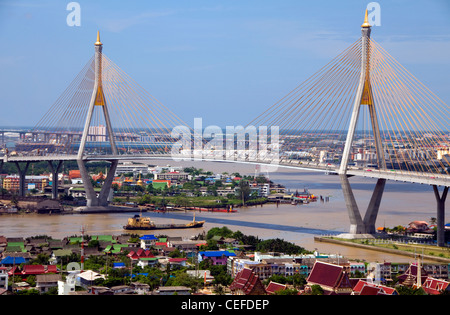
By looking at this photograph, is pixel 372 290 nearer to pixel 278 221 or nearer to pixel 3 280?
pixel 3 280

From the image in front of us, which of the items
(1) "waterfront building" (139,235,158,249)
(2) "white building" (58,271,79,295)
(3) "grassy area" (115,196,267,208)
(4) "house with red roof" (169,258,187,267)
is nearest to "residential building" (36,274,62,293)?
(2) "white building" (58,271,79,295)

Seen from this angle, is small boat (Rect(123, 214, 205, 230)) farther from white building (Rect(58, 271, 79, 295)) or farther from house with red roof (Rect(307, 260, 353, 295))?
house with red roof (Rect(307, 260, 353, 295))

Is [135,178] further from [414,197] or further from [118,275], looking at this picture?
[118,275]

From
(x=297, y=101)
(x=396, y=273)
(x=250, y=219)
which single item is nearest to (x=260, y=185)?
(x=250, y=219)

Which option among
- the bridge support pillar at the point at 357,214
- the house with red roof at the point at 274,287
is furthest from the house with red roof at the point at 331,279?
the bridge support pillar at the point at 357,214

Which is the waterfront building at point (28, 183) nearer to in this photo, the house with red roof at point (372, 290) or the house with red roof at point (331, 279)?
the house with red roof at point (331, 279)

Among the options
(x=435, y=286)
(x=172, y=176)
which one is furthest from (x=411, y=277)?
(x=172, y=176)
